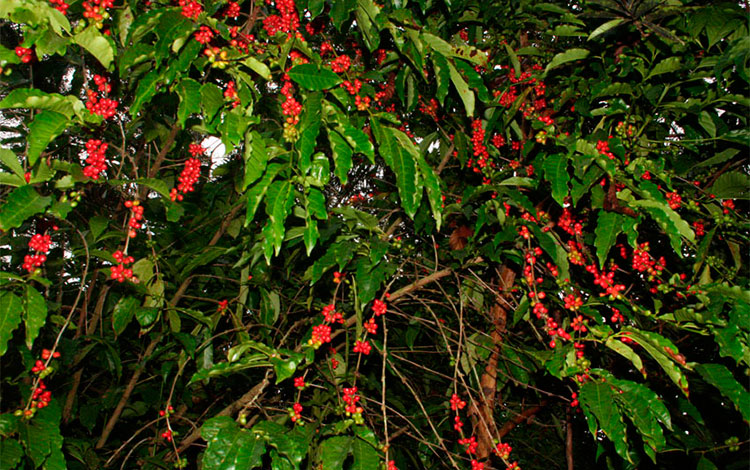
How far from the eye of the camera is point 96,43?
41.5 inches

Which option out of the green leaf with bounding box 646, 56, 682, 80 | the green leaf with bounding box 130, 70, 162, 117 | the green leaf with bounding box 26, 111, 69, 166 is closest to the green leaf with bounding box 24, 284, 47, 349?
the green leaf with bounding box 26, 111, 69, 166

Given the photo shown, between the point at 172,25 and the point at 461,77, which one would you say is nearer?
the point at 172,25

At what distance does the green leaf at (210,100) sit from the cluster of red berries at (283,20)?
34 cm

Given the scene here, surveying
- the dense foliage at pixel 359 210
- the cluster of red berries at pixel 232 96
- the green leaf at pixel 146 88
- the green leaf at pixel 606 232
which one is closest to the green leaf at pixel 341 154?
the dense foliage at pixel 359 210

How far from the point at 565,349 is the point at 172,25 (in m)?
1.20

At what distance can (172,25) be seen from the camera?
1002 millimetres

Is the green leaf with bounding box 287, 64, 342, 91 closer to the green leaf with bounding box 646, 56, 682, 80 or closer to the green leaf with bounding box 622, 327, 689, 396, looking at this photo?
the green leaf with bounding box 622, 327, 689, 396

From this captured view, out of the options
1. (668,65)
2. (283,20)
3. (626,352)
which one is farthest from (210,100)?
(668,65)

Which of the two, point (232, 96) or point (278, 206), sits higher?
point (232, 96)

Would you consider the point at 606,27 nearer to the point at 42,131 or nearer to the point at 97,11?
the point at 97,11

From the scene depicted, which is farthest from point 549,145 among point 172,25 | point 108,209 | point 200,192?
point 108,209

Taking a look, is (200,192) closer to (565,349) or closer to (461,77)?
(461,77)

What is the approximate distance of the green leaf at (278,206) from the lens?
39.5 inches

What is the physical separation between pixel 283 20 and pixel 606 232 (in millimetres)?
1065
